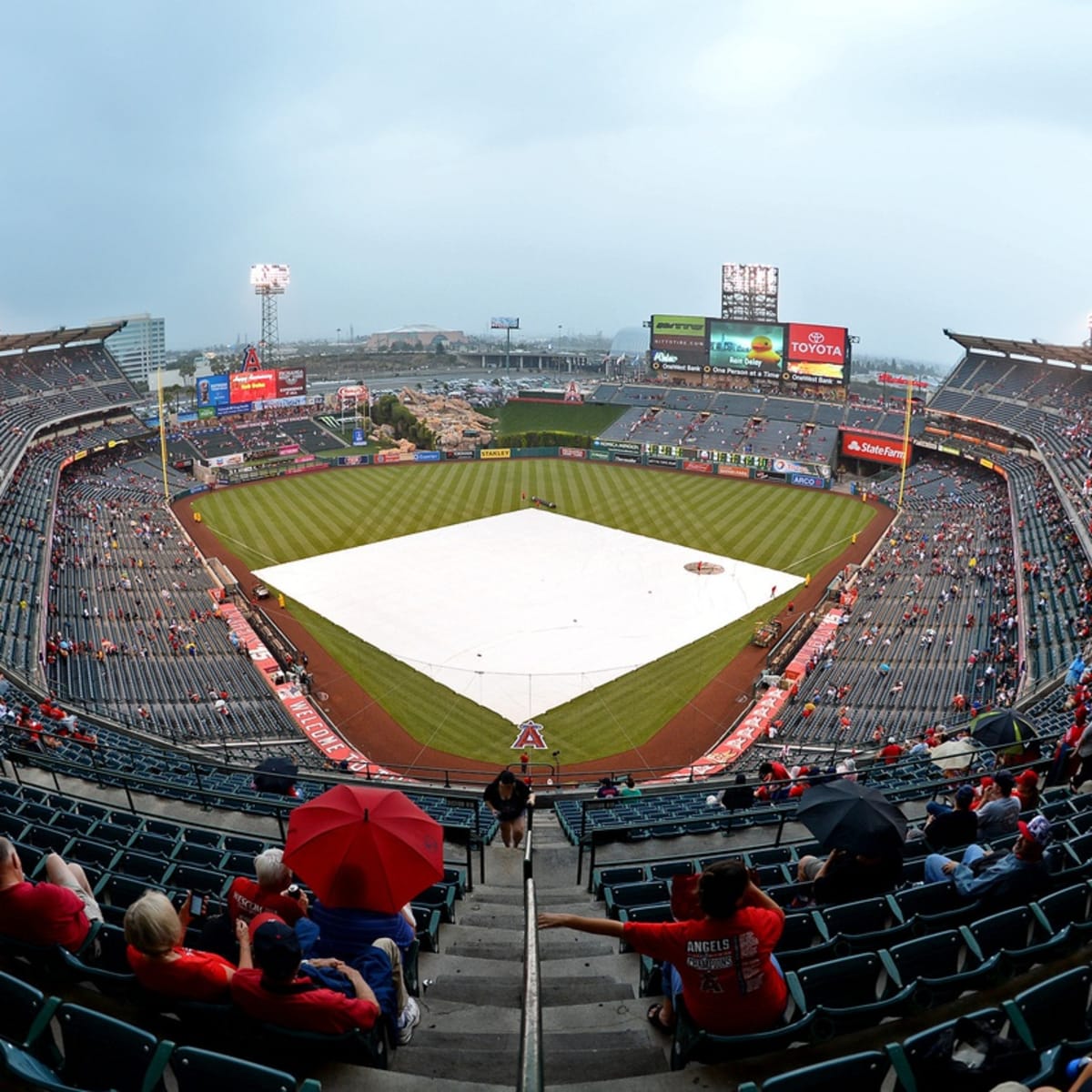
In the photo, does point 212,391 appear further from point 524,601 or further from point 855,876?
Answer: point 855,876

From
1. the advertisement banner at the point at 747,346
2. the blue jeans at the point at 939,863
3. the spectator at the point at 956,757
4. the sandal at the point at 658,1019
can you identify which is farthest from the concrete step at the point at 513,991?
the advertisement banner at the point at 747,346

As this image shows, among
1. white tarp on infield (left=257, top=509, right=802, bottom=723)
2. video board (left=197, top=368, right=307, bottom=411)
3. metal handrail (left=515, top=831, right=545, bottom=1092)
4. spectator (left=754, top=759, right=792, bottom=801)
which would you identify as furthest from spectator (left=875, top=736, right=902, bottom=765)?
video board (left=197, top=368, right=307, bottom=411)

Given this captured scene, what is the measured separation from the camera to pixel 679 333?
3258 inches

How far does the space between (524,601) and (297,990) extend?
Answer: 34311 mm

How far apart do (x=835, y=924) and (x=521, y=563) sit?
38194 millimetres

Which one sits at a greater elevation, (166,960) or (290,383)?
(290,383)

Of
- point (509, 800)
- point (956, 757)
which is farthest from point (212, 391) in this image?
point (956, 757)

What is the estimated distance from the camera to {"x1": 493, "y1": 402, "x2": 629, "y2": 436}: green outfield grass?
265 ft

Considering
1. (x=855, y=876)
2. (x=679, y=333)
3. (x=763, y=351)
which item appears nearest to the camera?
(x=855, y=876)

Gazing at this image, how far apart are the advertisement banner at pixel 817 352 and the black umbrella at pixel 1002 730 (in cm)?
6653

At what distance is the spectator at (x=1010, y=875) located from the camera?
6.12 meters

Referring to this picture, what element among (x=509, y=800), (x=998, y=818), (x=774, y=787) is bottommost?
(x=774, y=787)

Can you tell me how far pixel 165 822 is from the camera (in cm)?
1003

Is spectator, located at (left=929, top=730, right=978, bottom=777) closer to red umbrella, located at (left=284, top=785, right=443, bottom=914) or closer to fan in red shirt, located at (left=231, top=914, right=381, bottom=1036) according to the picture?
red umbrella, located at (left=284, top=785, right=443, bottom=914)
